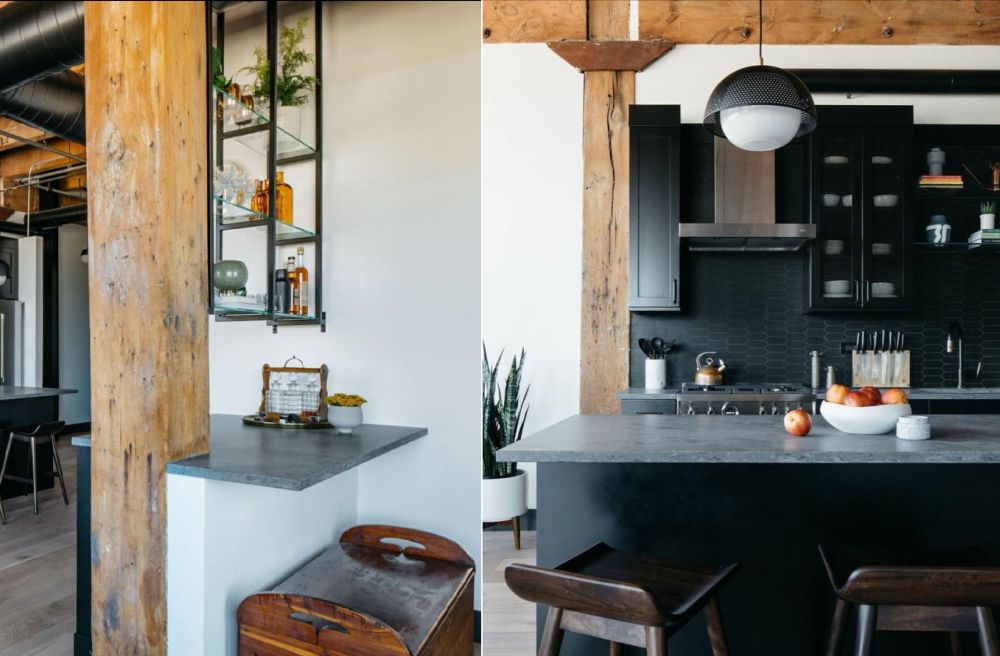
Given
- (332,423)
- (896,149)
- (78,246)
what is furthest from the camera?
(78,246)

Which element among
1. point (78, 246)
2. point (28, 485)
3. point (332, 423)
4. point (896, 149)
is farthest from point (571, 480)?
point (78, 246)

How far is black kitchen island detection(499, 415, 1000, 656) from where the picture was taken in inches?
79.2

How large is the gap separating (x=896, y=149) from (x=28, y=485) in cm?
696

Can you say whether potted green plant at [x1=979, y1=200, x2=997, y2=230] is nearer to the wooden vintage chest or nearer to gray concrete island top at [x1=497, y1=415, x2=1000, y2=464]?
gray concrete island top at [x1=497, y1=415, x2=1000, y2=464]

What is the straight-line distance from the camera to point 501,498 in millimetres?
3785

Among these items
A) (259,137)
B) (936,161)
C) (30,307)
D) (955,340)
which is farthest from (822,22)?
(30,307)

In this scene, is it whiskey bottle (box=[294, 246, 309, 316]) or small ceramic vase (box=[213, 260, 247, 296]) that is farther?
whiskey bottle (box=[294, 246, 309, 316])

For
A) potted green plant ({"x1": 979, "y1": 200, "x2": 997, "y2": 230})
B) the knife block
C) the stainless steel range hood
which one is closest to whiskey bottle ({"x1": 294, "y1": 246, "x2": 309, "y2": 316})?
the stainless steel range hood

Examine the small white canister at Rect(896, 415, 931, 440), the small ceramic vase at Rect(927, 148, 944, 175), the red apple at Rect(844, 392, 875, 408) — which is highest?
the small ceramic vase at Rect(927, 148, 944, 175)

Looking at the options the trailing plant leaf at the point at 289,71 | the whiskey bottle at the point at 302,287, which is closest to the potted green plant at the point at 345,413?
the whiskey bottle at the point at 302,287

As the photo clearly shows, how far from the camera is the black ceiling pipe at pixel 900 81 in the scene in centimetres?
448

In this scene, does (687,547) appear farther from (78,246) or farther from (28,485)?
(78,246)

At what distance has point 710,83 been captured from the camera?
181 inches

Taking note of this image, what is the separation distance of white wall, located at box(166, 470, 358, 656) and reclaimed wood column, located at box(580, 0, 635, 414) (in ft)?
8.62
